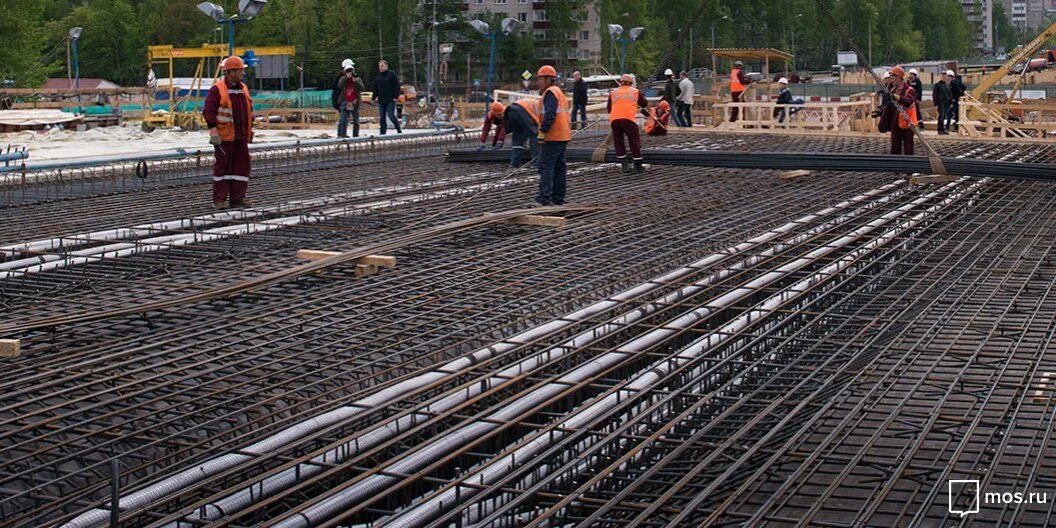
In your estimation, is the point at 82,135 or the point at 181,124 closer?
the point at 82,135

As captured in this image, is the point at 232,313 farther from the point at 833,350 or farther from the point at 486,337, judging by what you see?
the point at 833,350

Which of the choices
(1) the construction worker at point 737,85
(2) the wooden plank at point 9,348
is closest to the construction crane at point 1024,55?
(1) the construction worker at point 737,85

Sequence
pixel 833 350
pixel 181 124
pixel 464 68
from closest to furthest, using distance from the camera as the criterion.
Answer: pixel 833 350, pixel 181 124, pixel 464 68

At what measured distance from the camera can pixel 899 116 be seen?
636 inches

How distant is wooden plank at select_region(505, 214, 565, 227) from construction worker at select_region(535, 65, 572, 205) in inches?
37.2

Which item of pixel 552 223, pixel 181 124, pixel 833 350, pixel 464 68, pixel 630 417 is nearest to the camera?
pixel 630 417

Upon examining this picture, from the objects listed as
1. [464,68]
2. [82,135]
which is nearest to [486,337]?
[82,135]

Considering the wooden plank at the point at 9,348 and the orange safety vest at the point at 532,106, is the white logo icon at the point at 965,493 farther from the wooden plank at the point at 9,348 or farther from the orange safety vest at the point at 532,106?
the orange safety vest at the point at 532,106

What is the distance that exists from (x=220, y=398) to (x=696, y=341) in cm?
252

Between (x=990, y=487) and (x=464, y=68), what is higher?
(x=464, y=68)

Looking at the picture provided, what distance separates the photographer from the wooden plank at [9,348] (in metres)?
6.61

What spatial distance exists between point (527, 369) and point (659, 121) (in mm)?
14994

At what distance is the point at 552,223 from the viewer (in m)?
11.1

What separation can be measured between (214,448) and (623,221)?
6529 millimetres
